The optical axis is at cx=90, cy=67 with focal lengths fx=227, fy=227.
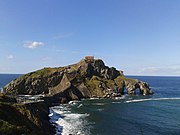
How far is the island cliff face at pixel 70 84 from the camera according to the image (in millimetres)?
128050

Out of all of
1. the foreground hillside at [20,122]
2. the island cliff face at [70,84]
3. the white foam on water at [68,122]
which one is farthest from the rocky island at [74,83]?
the foreground hillside at [20,122]

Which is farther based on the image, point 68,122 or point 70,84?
point 70,84

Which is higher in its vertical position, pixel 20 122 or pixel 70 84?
pixel 70 84

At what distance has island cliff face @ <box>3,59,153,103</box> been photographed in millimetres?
128050

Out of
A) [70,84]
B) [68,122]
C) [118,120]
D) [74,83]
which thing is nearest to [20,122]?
[68,122]

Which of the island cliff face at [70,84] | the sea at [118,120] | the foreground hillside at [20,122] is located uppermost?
the island cliff face at [70,84]

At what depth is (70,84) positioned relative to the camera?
12938cm

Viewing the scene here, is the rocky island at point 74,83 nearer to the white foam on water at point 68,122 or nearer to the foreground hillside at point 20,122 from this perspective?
the white foam on water at point 68,122

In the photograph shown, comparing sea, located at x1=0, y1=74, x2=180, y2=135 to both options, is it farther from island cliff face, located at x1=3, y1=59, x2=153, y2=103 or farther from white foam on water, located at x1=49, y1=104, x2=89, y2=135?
island cliff face, located at x1=3, y1=59, x2=153, y2=103

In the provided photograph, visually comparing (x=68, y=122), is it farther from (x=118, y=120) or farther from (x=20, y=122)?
(x=20, y=122)

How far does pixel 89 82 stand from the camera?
14338 cm

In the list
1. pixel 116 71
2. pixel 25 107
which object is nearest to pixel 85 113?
pixel 25 107

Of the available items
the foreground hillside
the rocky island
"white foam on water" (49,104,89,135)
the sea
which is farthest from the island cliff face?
the foreground hillside

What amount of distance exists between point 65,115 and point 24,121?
96.4 feet
